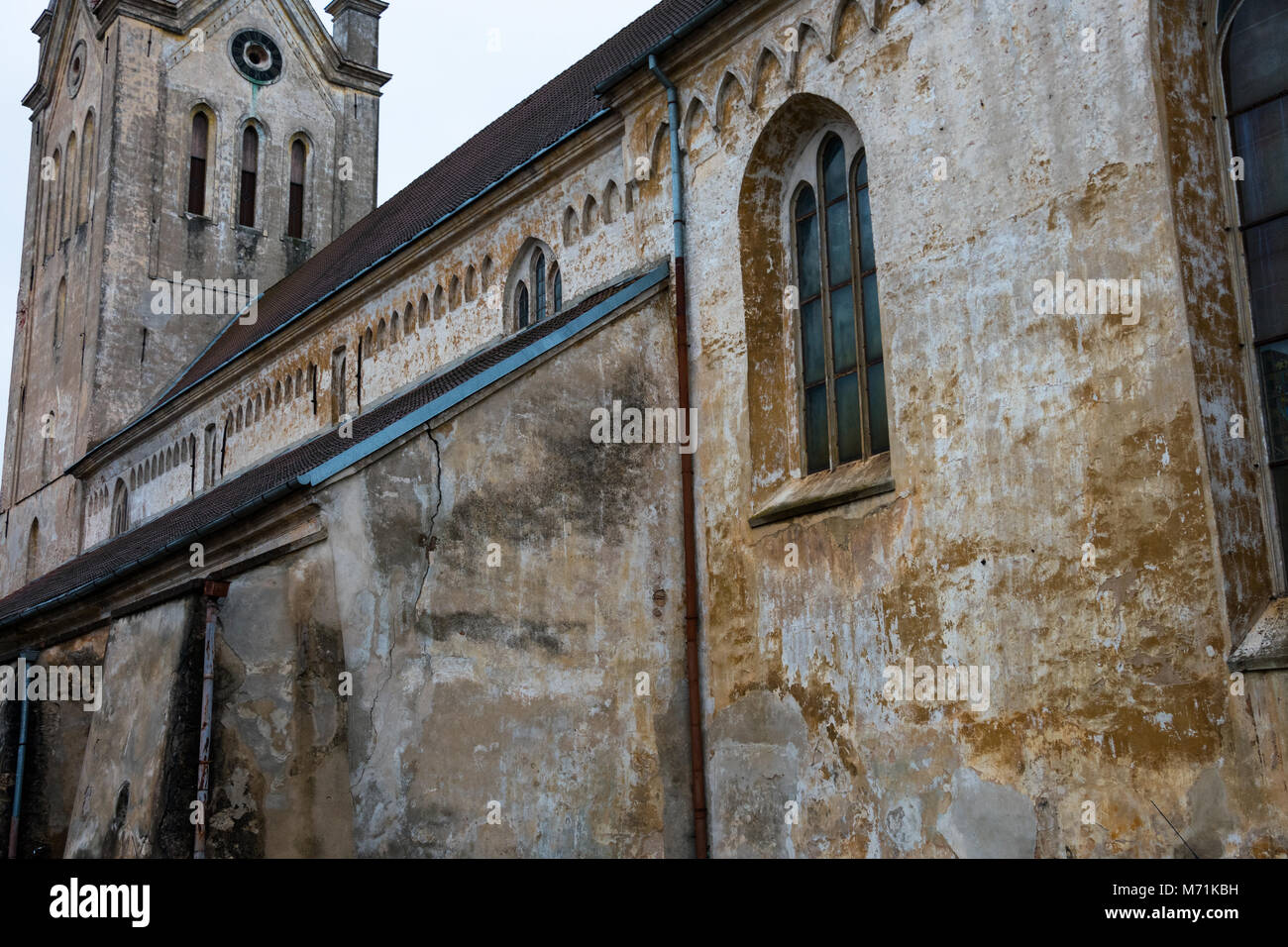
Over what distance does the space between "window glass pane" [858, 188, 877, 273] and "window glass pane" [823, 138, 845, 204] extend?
1.07ft

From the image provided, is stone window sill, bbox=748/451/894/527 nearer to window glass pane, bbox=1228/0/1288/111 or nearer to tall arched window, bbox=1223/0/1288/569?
tall arched window, bbox=1223/0/1288/569

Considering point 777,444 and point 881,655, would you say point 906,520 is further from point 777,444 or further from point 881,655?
point 777,444

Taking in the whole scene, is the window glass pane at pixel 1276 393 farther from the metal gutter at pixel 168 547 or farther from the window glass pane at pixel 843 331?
the metal gutter at pixel 168 547

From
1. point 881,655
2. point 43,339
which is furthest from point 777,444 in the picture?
point 43,339

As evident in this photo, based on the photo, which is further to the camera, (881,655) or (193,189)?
(193,189)

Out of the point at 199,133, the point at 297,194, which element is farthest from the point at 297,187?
the point at 199,133

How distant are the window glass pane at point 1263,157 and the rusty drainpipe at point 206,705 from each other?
7.34 meters

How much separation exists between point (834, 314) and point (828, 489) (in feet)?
5.15

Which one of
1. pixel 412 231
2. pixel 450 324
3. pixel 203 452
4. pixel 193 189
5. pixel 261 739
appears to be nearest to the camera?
pixel 261 739

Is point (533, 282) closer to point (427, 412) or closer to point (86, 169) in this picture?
point (427, 412)

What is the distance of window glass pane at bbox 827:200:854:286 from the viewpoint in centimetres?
1089

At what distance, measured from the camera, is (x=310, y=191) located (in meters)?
29.1

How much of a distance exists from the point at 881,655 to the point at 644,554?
256 centimetres

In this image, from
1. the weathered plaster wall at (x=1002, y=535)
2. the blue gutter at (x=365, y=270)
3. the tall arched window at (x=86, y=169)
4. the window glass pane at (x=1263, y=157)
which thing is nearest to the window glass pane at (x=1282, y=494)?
the weathered plaster wall at (x=1002, y=535)
